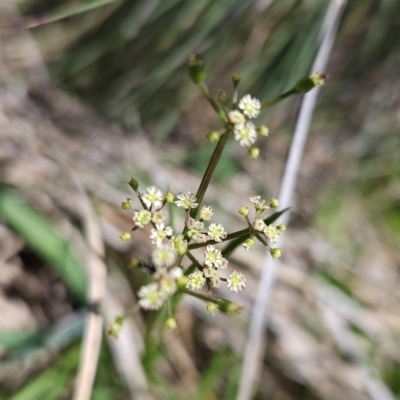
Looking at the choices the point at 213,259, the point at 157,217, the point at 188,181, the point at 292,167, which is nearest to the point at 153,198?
the point at 157,217

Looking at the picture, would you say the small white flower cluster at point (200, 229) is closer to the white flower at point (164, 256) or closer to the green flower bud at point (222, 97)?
the white flower at point (164, 256)

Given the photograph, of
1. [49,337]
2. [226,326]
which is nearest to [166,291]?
[49,337]

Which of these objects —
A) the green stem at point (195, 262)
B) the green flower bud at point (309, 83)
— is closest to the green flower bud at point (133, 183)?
the green stem at point (195, 262)

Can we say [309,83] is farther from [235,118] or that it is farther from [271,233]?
[271,233]

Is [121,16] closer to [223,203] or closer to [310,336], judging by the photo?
[223,203]

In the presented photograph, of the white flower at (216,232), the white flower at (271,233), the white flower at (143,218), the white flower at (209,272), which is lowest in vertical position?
the white flower at (209,272)
